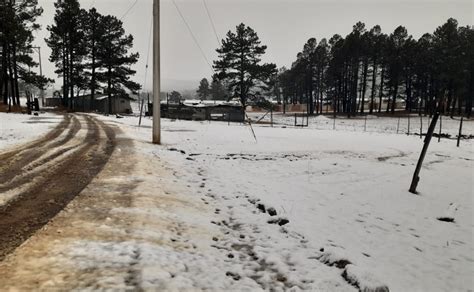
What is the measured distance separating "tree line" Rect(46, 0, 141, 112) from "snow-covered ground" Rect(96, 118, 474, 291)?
3846 centimetres

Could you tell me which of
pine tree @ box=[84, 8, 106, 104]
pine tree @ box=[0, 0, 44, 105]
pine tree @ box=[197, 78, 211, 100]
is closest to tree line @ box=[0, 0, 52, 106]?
pine tree @ box=[0, 0, 44, 105]

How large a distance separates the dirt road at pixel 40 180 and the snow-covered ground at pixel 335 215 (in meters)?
2.46

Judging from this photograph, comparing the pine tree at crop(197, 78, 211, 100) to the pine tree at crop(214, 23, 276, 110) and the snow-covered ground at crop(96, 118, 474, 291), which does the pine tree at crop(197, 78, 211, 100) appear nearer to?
the pine tree at crop(214, 23, 276, 110)

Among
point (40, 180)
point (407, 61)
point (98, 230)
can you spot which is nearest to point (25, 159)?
point (40, 180)

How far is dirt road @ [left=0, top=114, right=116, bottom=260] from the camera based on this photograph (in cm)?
488

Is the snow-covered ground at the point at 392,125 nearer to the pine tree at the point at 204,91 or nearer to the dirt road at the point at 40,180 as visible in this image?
the dirt road at the point at 40,180

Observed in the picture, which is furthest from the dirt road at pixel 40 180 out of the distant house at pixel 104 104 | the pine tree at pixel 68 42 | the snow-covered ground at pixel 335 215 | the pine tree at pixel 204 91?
the pine tree at pixel 204 91

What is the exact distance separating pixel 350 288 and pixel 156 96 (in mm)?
12548

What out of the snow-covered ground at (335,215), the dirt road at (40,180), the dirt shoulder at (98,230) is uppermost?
the dirt road at (40,180)

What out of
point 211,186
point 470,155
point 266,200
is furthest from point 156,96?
point 470,155

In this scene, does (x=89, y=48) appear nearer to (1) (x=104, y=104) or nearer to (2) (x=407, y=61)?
(1) (x=104, y=104)

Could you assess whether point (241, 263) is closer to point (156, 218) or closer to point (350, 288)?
point (350, 288)

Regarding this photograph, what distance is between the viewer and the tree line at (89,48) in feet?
147

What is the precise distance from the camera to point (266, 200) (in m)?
7.86
